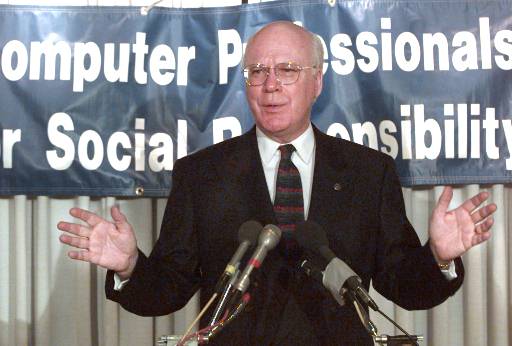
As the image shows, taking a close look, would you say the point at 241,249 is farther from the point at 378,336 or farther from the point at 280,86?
the point at 280,86

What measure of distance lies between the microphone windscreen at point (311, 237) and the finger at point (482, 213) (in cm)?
38

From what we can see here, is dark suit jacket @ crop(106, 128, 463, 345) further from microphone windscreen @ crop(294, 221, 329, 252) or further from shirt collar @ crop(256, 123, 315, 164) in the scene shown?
microphone windscreen @ crop(294, 221, 329, 252)

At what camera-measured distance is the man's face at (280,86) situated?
2.26 meters

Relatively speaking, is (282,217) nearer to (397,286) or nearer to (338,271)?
(397,286)

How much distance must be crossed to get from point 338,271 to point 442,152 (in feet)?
5.70

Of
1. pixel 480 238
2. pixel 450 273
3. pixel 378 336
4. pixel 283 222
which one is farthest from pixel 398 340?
pixel 283 222

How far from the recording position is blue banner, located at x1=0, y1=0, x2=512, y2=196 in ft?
10.4

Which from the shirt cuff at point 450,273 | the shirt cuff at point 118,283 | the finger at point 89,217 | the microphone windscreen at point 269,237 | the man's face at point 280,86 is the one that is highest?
the man's face at point 280,86

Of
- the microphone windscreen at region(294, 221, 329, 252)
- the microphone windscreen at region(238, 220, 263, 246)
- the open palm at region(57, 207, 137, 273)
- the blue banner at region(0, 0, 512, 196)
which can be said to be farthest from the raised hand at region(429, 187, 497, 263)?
the blue banner at region(0, 0, 512, 196)

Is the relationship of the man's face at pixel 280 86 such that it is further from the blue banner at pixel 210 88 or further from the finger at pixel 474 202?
the blue banner at pixel 210 88

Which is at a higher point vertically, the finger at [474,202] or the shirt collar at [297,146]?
the shirt collar at [297,146]

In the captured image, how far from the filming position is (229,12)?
10.6ft

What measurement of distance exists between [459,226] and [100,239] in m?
0.85

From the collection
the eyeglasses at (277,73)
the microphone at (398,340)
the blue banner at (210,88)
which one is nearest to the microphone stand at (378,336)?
the microphone at (398,340)
